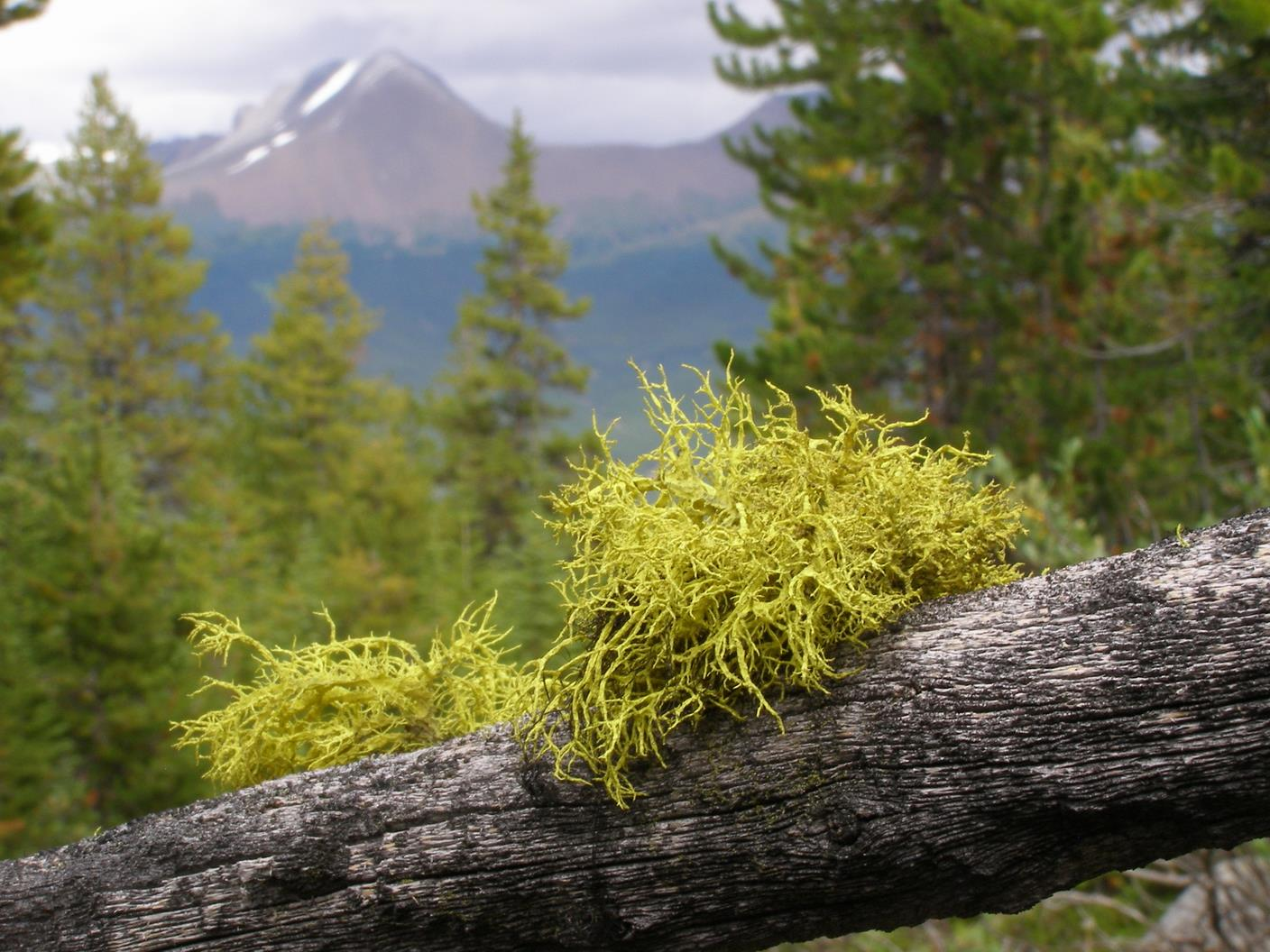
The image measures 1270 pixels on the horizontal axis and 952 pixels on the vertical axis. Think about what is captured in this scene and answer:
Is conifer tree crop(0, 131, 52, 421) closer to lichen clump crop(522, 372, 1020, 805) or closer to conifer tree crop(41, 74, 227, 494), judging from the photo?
lichen clump crop(522, 372, 1020, 805)

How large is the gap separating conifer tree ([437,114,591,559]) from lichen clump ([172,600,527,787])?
105 feet

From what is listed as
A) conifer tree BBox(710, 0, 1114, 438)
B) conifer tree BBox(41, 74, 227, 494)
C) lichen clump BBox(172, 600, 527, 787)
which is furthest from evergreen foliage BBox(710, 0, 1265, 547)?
Result: conifer tree BBox(41, 74, 227, 494)

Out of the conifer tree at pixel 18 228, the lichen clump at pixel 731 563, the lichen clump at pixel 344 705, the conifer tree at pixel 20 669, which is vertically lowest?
the conifer tree at pixel 20 669

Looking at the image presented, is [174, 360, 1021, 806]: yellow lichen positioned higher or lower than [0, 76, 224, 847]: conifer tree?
higher

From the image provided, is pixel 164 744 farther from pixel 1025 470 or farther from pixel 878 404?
pixel 1025 470

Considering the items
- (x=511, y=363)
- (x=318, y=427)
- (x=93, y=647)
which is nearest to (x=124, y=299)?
(x=318, y=427)

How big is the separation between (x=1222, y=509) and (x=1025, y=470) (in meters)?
4.80

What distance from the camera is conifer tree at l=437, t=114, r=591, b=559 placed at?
34.7 metres

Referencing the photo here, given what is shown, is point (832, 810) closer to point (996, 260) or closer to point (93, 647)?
point (93, 647)

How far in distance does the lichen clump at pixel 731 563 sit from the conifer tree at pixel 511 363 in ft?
107

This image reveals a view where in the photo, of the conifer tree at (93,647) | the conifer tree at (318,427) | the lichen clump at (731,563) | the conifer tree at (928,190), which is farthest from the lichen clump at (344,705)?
the conifer tree at (318,427)

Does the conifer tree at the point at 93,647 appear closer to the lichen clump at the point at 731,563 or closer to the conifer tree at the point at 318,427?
the lichen clump at the point at 731,563

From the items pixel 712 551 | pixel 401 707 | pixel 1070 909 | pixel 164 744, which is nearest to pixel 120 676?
pixel 164 744

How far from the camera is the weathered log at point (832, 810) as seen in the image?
121 cm
